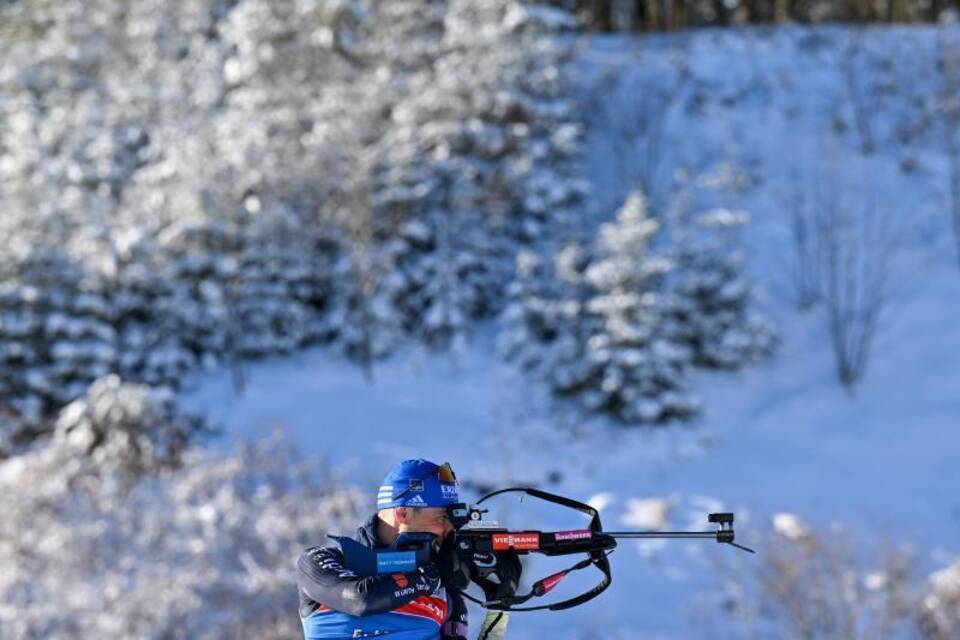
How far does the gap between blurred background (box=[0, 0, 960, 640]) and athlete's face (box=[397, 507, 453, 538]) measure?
9587 millimetres

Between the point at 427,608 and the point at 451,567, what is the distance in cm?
19

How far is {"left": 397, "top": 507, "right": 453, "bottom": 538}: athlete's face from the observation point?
3.83 m

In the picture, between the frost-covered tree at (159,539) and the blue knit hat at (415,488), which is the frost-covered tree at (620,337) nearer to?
the frost-covered tree at (159,539)

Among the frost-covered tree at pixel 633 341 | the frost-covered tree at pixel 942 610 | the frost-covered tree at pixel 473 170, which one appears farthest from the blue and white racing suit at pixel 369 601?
the frost-covered tree at pixel 473 170

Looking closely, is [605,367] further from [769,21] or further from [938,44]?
[769,21]

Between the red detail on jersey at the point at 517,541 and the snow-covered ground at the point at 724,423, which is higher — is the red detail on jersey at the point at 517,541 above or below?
above

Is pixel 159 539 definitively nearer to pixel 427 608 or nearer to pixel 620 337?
pixel 620 337

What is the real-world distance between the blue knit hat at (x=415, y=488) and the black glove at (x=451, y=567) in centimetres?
20

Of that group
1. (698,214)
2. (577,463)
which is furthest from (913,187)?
(577,463)

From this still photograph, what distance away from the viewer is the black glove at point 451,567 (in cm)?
383

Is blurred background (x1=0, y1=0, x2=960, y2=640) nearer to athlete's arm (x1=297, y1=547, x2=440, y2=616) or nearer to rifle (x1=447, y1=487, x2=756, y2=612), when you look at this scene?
rifle (x1=447, y1=487, x2=756, y2=612)

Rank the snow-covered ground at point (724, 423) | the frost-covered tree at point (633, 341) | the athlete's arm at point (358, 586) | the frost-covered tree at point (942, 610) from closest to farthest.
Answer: the athlete's arm at point (358, 586), the frost-covered tree at point (942, 610), the snow-covered ground at point (724, 423), the frost-covered tree at point (633, 341)

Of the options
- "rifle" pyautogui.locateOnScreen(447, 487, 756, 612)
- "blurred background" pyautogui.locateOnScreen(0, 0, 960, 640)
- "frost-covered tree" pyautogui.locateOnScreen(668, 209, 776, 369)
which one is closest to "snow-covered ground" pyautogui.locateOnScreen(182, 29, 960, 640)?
"blurred background" pyautogui.locateOnScreen(0, 0, 960, 640)

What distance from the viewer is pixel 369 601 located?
3.59m
